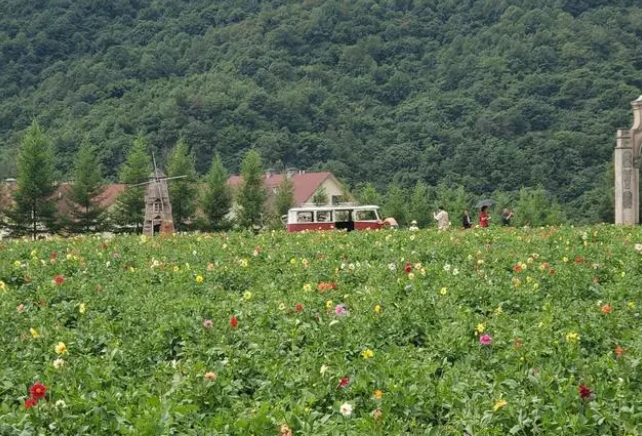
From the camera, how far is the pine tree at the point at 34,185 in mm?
54312

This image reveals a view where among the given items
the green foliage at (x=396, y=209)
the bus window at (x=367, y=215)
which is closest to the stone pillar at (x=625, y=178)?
the bus window at (x=367, y=215)

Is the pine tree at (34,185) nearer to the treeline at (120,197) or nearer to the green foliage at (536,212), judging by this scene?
the treeline at (120,197)

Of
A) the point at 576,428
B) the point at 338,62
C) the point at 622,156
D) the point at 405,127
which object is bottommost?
the point at 576,428

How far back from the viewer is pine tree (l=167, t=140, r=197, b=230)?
6066cm

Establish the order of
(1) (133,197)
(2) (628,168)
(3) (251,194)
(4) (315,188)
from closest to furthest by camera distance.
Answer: (2) (628,168) < (1) (133,197) < (3) (251,194) < (4) (315,188)

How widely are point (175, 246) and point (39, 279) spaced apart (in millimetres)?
4913

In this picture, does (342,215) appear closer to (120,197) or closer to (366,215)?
(366,215)

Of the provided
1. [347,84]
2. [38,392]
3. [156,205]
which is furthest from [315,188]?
[38,392]

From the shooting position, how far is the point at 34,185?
54.3 metres

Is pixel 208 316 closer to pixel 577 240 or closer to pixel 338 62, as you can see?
pixel 577 240

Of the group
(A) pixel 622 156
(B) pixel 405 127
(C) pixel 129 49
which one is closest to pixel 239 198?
(A) pixel 622 156

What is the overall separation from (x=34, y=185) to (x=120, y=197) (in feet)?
20.3

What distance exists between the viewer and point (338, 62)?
122812 millimetres

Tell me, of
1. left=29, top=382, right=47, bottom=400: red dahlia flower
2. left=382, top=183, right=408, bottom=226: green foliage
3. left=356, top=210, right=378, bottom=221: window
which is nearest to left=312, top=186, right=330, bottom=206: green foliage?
left=382, top=183, right=408, bottom=226: green foliage
